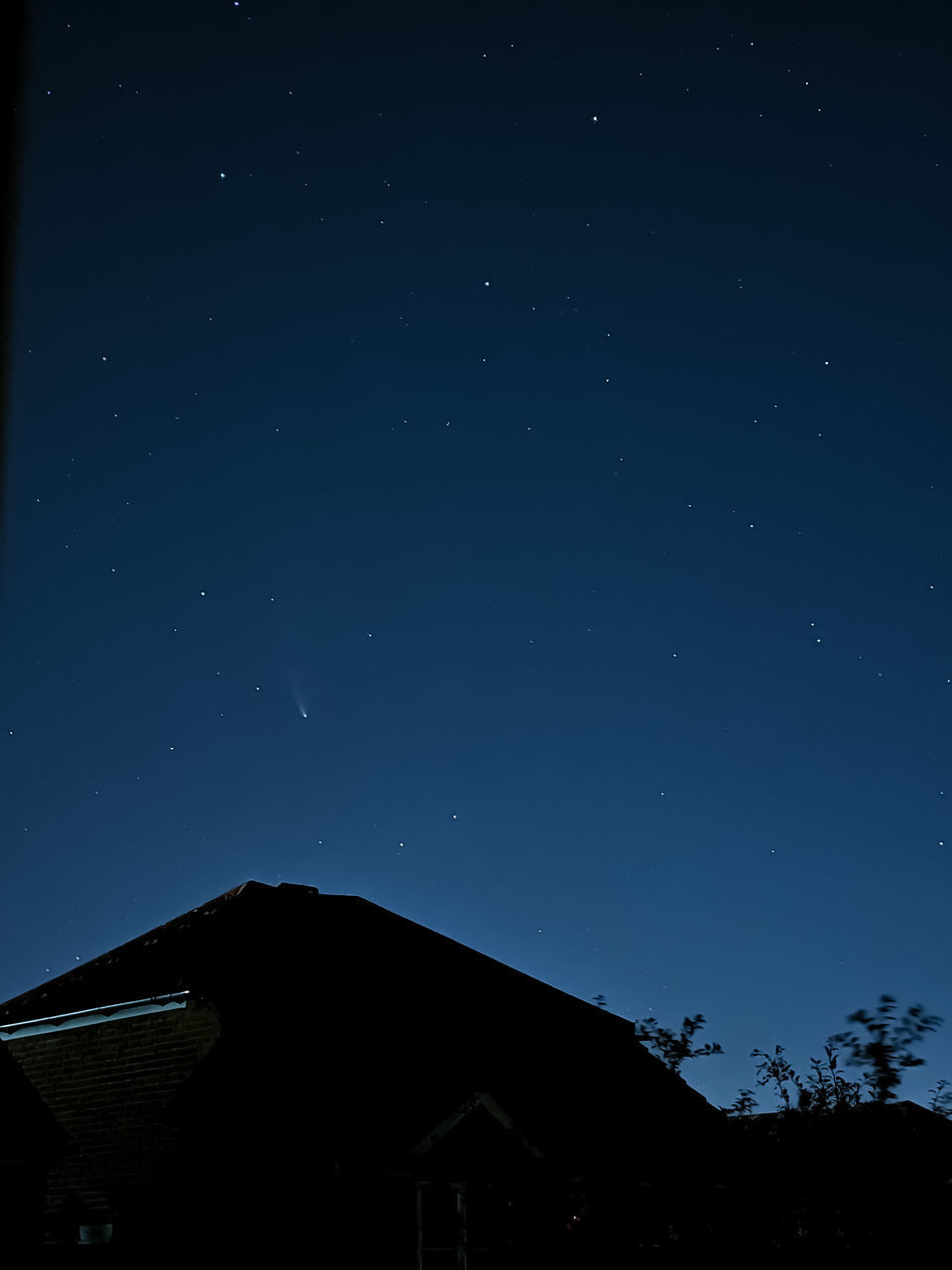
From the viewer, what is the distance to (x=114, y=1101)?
17.7 meters

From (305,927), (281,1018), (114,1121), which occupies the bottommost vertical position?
(114,1121)

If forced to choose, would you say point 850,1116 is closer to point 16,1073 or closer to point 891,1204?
point 891,1204

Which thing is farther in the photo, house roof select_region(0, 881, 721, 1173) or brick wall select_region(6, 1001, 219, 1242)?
house roof select_region(0, 881, 721, 1173)

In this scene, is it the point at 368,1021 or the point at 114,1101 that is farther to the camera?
the point at 368,1021

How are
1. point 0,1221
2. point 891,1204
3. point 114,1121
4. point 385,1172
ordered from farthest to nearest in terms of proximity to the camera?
1. point 114,1121
2. point 385,1172
3. point 0,1221
4. point 891,1204

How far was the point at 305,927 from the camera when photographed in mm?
20656

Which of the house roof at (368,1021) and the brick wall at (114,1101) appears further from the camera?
the house roof at (368,1021)

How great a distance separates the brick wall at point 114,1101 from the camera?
54.9ft

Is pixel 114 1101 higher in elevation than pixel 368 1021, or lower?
lower

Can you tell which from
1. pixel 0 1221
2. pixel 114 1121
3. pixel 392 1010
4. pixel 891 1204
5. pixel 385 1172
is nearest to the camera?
pixel 891 1204

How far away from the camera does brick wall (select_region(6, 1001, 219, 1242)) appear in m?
16.7

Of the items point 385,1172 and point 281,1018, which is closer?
point 385,1172

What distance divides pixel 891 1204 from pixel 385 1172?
711cm

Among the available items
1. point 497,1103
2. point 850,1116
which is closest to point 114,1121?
point 497,1103
